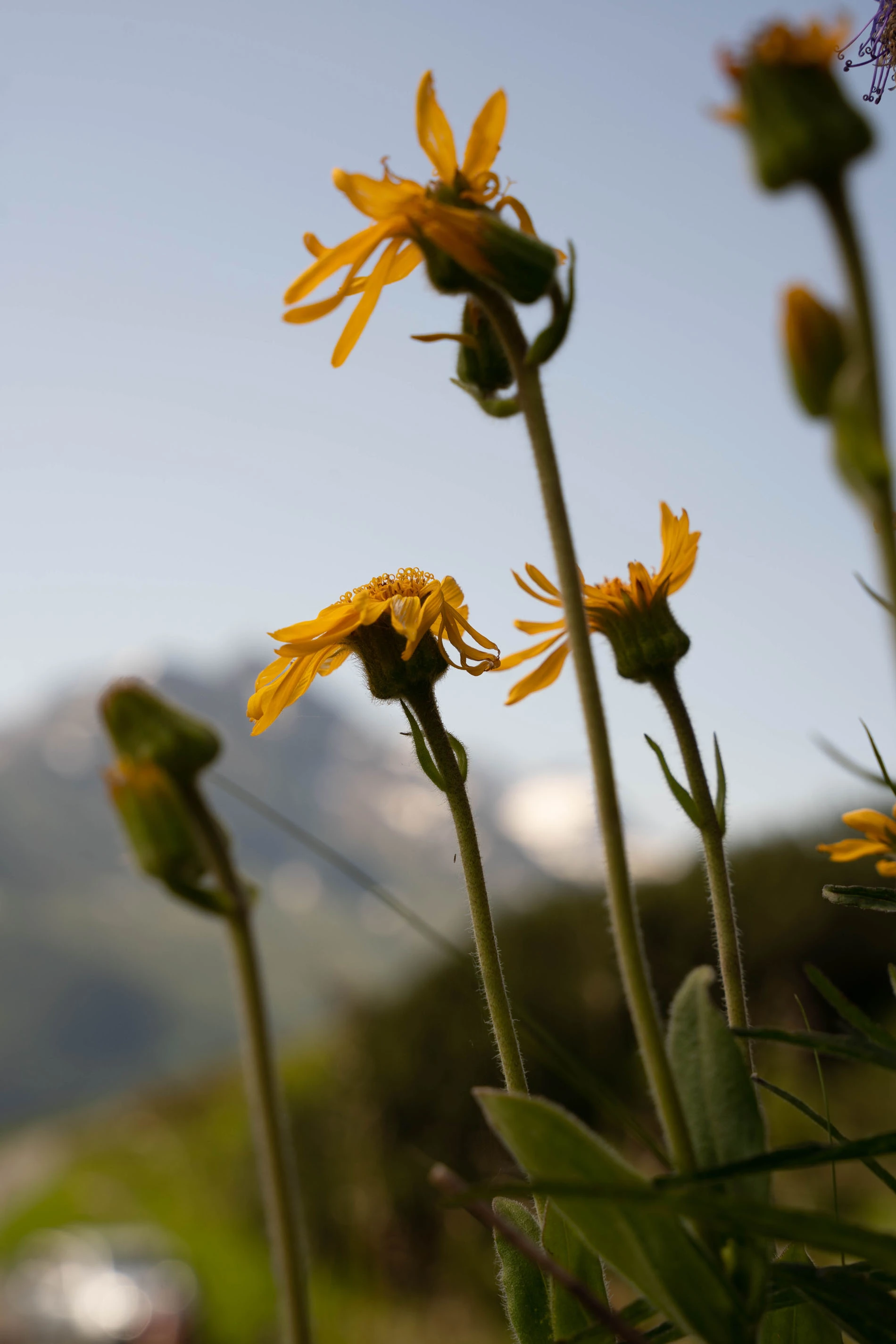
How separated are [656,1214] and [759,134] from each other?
38 cm

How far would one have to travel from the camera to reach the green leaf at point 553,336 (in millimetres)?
408

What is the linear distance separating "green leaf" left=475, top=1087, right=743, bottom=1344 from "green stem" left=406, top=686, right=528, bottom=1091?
2.6 inches

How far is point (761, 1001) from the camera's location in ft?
16.8

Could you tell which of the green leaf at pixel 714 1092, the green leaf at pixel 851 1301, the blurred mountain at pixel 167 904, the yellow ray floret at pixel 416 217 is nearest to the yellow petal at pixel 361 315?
the yellow ray floret at pixel 416 217

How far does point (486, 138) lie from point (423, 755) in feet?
1.02

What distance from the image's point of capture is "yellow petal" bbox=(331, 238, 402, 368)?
1.64 feet

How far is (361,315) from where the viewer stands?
0.51m

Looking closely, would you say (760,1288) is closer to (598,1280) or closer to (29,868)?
(598,1280)

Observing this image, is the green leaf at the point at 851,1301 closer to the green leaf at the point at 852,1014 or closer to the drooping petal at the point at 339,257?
the green leaf at the point at 852,1014

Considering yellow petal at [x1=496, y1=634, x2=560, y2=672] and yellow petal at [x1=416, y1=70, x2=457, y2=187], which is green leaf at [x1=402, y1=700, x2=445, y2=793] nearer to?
yellow petal at [x1=496, y1=634, x2=560, y2=672]

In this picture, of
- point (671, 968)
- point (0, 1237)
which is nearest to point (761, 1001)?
point (671, 968)

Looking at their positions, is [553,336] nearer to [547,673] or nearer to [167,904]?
[547,673]

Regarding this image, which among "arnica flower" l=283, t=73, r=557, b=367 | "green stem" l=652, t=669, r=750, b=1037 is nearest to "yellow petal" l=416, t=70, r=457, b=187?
"arnica flower" l=283, t=73, r=557, b=367

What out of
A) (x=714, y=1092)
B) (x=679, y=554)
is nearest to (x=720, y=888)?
(x=714, y=1092)
